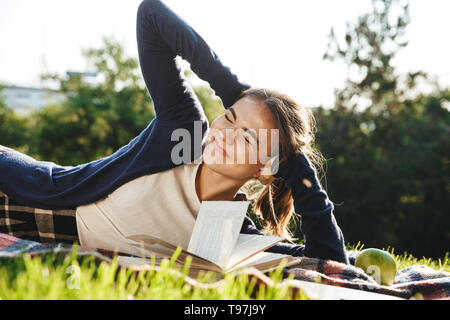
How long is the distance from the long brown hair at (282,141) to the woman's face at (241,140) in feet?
0.16

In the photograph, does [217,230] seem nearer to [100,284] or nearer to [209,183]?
[209,183]

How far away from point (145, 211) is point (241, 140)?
0.56 m

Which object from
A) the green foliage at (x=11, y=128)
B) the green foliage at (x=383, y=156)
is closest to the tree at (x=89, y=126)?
the green foliage at (x=11, y=128)

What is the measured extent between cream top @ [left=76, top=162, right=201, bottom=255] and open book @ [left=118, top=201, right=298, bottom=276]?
0.77 feet

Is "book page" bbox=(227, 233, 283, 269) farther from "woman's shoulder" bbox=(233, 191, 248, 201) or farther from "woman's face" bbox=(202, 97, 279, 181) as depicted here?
"woman's shoulder" bbox=(233, 191, 248, 201)

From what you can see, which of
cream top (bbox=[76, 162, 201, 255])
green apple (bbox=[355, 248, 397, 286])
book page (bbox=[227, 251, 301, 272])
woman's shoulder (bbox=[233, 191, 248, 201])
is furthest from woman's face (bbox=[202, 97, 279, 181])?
green apple (bbox=[355, 248, 397, 286])

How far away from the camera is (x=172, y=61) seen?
2.11 meters

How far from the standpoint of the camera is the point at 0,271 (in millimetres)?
1127

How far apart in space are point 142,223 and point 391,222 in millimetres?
13101

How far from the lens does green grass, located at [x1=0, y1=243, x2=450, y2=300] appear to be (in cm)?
100

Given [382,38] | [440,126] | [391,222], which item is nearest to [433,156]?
[440,126]

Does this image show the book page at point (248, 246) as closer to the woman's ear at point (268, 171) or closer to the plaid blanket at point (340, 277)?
the plaid blanket at point (340, 277)

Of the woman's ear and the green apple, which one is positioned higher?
the woman's ear
